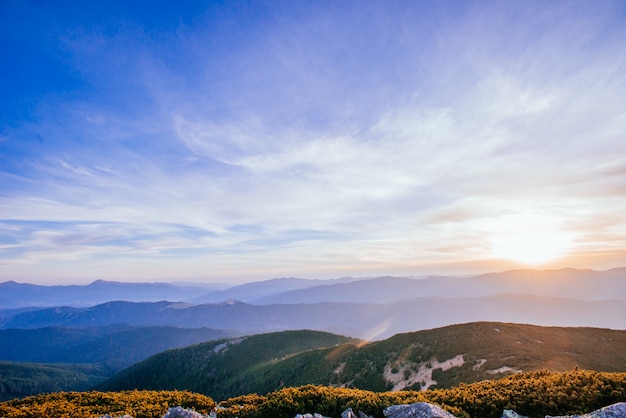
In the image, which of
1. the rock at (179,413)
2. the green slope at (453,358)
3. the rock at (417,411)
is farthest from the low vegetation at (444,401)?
the green slope at (453,358)

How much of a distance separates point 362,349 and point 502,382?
41991 mm

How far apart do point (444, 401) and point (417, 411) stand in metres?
4.14

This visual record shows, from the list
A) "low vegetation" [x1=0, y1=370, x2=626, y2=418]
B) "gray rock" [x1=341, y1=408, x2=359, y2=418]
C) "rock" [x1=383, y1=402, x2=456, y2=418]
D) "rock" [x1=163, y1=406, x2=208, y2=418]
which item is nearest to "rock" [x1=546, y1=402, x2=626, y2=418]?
"low vegetation" [x1=0, y1=370, x2=626, y2=418]

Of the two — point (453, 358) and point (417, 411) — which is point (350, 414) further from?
point (453, 358)

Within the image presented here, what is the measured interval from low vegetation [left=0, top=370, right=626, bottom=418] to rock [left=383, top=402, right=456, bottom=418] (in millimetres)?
915

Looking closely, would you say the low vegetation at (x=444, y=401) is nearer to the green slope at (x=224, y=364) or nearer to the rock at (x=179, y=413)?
the rock at (x=179, y=413)

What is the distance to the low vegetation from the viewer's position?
14.0 metres

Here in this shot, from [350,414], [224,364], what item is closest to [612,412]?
[350,414]

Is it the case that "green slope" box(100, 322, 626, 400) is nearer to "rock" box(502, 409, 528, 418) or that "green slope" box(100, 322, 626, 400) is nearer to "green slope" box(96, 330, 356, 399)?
"green slope" box(96, 330, 356, 399)

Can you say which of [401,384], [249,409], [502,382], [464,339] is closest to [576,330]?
[464,339]

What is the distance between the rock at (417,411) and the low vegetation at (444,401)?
3.00ft

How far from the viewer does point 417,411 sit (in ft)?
42.8

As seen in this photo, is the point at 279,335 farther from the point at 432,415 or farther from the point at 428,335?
the point at 432,415

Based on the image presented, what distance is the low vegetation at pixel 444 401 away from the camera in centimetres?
1402
